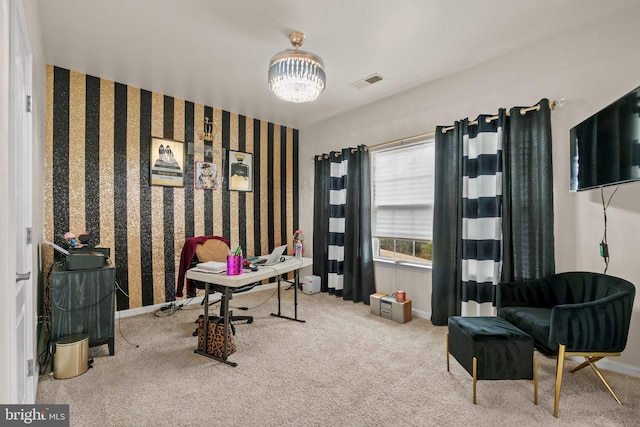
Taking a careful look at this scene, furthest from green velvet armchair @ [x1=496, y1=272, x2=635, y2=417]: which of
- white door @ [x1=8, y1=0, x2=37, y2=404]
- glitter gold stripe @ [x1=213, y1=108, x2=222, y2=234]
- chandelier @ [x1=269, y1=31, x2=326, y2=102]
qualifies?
glitter gold stripe @ [x1=213, y1=108, x2=222, y2=234]

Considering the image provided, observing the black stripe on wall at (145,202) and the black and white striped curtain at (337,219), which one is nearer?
the black stripe on wall at (145,202)

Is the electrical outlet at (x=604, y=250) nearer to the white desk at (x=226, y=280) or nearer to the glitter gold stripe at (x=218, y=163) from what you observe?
the white desk at (x=226, y=280)

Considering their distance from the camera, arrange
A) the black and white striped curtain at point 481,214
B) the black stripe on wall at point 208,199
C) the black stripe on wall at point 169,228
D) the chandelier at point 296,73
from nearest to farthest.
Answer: the chandelier at point 296,73 < the black and white striped curtain at point 481,214 < the black stripe on wall at point 169,228 < the black stripe on wall at point 208,199

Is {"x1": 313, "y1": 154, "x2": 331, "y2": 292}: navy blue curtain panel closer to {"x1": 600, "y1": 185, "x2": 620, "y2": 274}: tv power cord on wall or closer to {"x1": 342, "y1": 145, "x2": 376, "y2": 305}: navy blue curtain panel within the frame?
{"x1": 342, "y1": 145, "x2": 376, "y2": 305}: navy blue curtain panel

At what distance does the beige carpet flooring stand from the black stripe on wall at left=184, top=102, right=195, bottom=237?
1484mm

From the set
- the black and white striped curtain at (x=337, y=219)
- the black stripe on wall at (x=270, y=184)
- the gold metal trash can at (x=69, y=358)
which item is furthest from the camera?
the black stripe on wall at (x=270, y=184)

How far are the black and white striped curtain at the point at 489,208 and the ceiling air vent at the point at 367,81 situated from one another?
2.79 feet

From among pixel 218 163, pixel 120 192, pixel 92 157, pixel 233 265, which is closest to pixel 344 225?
pixel 218 163

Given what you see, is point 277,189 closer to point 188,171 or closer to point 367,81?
point 188,171

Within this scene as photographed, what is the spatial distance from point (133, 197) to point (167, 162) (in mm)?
588

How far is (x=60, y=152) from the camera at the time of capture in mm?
3176

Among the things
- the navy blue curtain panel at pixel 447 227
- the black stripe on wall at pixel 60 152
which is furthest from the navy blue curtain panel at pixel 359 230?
the black stripe on wall at pixel 60 152

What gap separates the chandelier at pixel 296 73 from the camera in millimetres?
2355

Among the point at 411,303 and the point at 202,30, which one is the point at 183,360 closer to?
the point at 411,303
